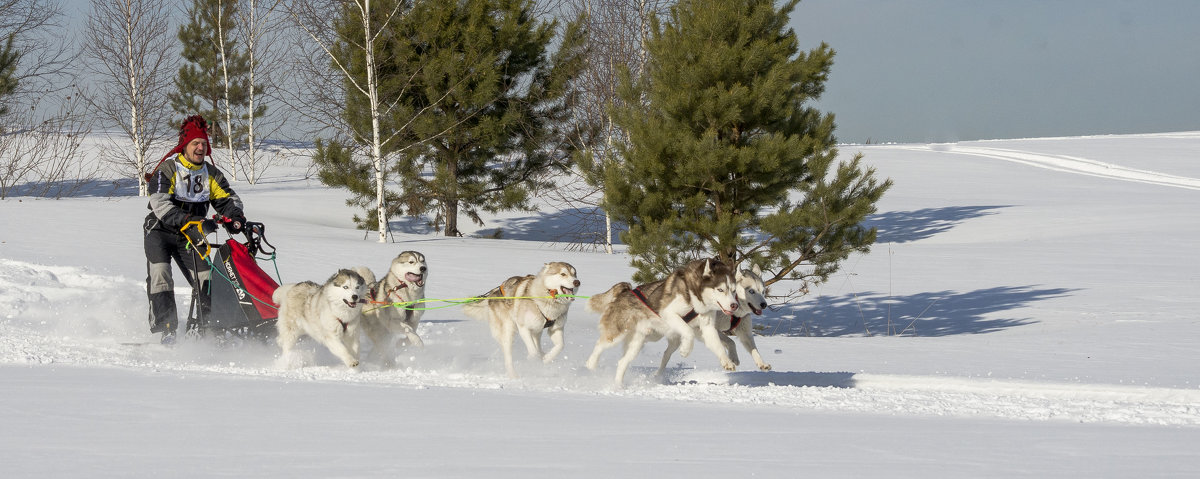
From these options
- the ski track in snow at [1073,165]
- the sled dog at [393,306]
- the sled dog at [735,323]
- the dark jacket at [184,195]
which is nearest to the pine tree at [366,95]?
the dark jacket at [184,195]

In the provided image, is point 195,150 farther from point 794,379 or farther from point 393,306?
point 794,379

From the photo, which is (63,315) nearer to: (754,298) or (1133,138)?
(754,298)

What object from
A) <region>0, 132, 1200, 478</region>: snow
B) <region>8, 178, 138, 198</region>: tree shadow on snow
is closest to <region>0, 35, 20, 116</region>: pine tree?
<region>8, 178, 138, 198</region>: tree shadow on snow

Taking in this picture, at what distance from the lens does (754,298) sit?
5.86 m

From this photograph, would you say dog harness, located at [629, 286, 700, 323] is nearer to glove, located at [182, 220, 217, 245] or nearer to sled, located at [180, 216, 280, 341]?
sled, located at [180, 216, 280, 341]

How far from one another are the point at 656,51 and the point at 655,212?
1908mm

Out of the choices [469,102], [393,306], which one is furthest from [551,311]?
[469,102]

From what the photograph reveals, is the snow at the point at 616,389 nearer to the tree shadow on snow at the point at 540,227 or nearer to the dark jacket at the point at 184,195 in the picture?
the dark jacket at the point at 184,195

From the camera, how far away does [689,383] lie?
5.84 m

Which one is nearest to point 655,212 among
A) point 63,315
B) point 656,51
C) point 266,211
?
point 656,51

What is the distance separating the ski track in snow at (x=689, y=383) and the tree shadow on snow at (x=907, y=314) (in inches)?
208

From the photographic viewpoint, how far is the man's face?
21.0ft

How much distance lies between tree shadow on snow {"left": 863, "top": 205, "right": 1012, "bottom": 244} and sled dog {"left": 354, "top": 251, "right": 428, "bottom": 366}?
16.8 m

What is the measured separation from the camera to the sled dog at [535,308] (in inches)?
238
